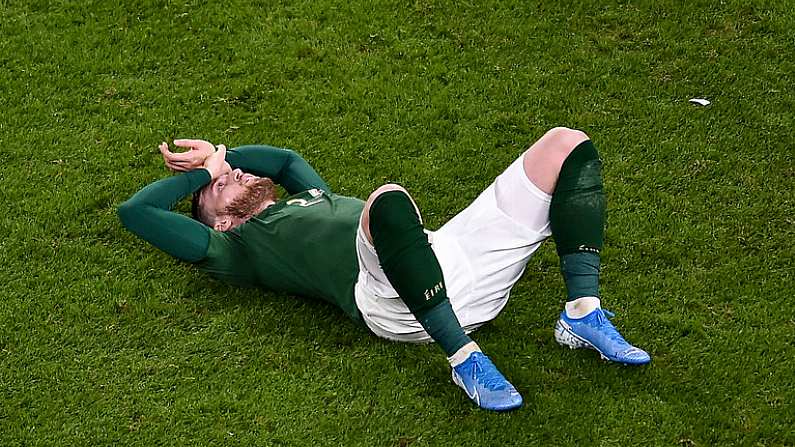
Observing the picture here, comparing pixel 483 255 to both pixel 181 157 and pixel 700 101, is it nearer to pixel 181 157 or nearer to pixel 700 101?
pixel 181 157

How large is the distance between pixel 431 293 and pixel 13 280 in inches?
63.6

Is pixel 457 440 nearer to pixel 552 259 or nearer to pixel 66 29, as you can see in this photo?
pixel 552 259

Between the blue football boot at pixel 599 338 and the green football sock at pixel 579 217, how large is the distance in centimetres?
8

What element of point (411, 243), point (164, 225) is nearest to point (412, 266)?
point (411, 243)

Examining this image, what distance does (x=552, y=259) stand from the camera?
3.98m

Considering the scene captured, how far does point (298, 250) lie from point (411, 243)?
0.59 metres

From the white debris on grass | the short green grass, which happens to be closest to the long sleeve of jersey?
the short green grass

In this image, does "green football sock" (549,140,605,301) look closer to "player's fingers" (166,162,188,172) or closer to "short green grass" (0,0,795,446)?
"short green grass" (0,0,795,446)

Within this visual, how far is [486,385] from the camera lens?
315 centimetres

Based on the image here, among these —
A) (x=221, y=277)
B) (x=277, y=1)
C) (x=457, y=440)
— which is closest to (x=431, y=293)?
(x=457, y=440)

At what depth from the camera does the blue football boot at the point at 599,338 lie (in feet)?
10.7

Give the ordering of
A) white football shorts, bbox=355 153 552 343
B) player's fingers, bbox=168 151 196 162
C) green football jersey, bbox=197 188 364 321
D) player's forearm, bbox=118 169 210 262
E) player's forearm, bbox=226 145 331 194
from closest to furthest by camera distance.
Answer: white football shorts, bbox=355 153 552 343, green football jersey, bbox=197 188 364 321, player's forearm, bbox=118 169 210 262, player's fingers, bbox=168 151 196 162, player's forearm, bbox=226 145 331 194

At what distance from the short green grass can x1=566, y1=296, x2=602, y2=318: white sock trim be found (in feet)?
0.46

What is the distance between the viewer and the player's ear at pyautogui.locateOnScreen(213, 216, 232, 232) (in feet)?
12.7
